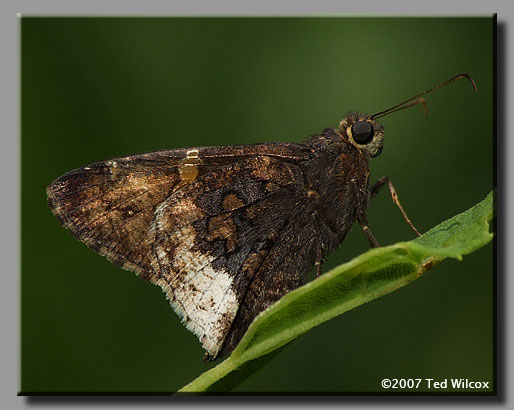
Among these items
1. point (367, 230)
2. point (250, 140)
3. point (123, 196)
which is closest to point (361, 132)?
point (367, 230)

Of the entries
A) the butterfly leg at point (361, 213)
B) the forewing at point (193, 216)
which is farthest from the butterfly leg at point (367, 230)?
the forewing at point (193, 216)

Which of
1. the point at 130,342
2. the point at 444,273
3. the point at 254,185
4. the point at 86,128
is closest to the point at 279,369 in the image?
the point at 130,342

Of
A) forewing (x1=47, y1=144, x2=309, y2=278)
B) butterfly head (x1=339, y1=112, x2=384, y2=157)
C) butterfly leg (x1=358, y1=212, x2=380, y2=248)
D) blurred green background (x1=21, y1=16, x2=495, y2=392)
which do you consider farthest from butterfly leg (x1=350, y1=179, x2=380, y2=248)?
blurred green background (x1=21, y1=16, x2=495, y2=392)

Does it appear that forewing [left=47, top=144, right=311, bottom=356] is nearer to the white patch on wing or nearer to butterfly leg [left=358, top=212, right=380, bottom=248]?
the white patch on wing

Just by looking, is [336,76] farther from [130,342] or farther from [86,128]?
[130,342]

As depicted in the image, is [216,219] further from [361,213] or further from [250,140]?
[250,140]
